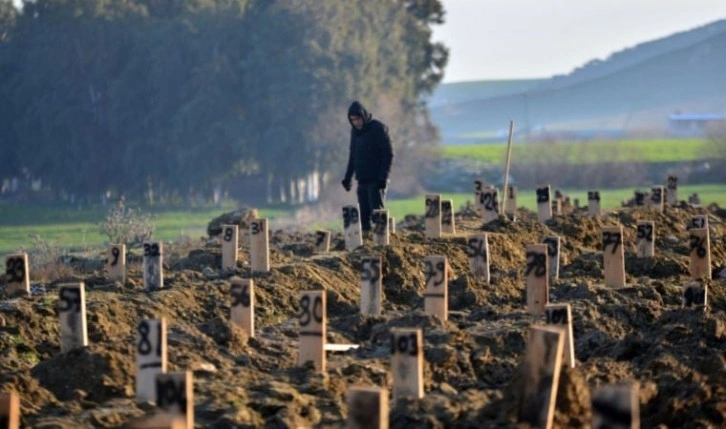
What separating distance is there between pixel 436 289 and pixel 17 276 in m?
4.18

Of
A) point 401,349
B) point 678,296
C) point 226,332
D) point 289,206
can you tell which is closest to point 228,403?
point 401,349

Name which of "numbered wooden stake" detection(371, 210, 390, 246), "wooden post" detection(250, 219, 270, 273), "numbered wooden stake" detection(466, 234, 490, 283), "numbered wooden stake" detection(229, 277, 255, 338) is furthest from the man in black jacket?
"numbered wooden stake" detection(229, 277, 255, 338)

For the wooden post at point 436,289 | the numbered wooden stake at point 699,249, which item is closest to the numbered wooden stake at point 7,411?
the wooden post at point 436,289

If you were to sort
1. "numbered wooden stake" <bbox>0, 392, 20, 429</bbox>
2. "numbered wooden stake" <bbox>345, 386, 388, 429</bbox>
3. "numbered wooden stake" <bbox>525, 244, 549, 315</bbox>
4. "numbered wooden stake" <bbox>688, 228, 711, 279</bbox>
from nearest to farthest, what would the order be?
"numbered wooden stake" <bbox>345, 386, 388, 429</bbox> < "numbered wooden stake" <bbox>0, 392, 20, 429</bbox> < "numbered wooden stake" <bbox>525, 244, 549, 315</bbox> < "numbered wooden stake" <bbox>688, 228, 711, 279</bbox>

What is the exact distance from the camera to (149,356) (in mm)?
11406

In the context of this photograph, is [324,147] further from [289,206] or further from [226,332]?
[226,332]

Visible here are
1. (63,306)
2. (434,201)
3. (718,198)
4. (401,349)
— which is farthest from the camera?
(718,198)

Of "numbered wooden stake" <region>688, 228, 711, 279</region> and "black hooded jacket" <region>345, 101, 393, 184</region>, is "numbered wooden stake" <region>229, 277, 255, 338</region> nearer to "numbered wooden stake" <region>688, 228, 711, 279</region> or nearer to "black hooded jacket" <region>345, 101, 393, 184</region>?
"numbered wooden stake" <region>688, 228, 711, 279</region>

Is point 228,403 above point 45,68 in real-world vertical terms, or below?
below

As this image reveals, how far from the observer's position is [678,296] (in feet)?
57.3

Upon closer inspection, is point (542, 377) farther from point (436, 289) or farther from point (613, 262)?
point (613, 262)

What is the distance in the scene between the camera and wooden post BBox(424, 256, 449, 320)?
580 inches

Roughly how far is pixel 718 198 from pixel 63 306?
1887 inches

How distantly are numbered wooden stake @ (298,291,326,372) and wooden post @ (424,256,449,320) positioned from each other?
223 centimetres
